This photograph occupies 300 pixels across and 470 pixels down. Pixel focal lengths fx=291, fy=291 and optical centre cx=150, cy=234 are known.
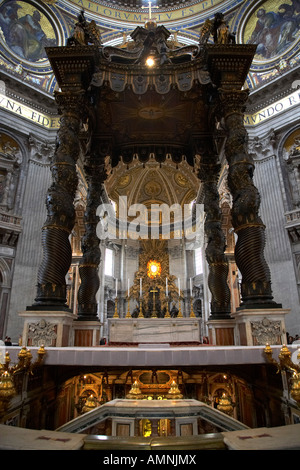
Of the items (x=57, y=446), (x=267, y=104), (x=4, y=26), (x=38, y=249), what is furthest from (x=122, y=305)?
(x=57, y=446)

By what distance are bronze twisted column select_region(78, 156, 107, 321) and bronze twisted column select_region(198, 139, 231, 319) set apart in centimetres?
302

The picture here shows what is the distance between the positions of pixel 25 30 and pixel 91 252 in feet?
50.5

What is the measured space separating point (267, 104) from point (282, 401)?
15.5 meters

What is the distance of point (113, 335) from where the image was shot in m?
7.48

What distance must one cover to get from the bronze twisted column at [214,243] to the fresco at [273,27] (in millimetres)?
11183

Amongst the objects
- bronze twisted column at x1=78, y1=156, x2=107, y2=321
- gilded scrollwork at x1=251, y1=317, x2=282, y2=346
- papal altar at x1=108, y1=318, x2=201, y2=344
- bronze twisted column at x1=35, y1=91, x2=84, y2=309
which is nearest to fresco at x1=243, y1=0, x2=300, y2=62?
bronze twisted column at x1=78, y1=156, x2=107, y2=321

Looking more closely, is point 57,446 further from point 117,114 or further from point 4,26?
point 4,26

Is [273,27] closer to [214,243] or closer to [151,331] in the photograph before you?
[214,243]

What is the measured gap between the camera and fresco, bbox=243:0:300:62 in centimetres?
1525

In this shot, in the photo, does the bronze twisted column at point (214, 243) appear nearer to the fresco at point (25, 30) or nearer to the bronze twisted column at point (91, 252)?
the bronze twisted column at point (91, 252)

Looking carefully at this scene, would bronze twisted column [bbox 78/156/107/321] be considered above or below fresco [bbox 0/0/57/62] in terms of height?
below

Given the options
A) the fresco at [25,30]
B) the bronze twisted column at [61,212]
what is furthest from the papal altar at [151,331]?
the fresco at [25,30]

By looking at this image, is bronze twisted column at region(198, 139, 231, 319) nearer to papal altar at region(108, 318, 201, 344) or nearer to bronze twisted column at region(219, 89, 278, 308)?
papal altar at region(108, 318, 201, 344)

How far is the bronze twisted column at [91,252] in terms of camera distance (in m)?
7.57
